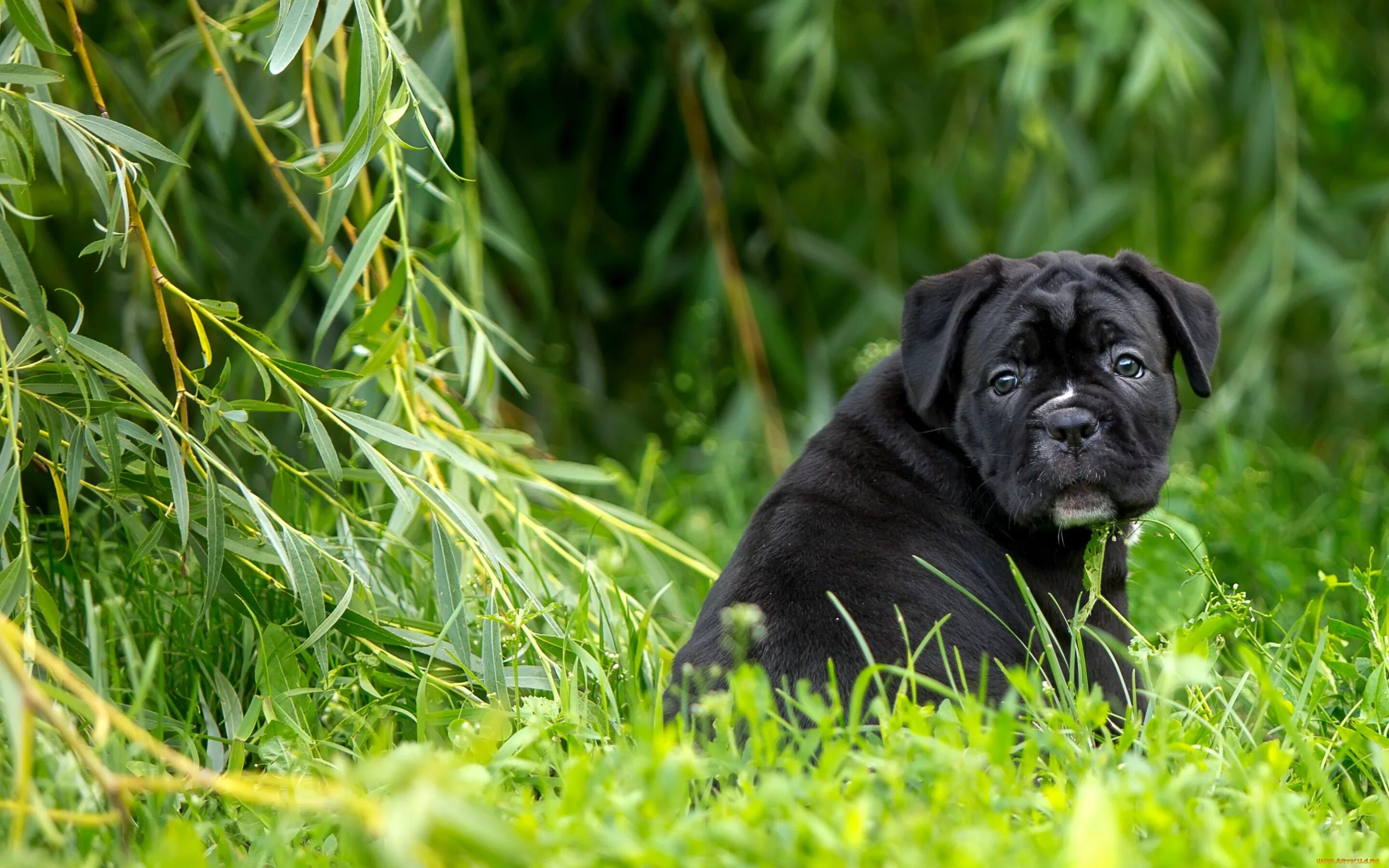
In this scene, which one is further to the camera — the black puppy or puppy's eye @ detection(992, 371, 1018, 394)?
puppy's eye @ detection(992, 371, 1018, 394)

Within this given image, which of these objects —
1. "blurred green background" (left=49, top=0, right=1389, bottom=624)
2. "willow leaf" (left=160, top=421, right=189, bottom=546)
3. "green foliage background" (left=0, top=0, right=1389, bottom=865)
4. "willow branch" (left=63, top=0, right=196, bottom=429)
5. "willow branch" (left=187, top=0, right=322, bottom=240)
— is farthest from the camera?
"blurred green background" (left=49, top=0, right=1389, bottom=624)

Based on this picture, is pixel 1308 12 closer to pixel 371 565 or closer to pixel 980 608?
pixel 980 608

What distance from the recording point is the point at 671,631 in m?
3.91

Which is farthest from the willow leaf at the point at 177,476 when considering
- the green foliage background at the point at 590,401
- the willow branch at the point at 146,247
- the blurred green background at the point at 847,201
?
the blurred green background at the point at 847,201

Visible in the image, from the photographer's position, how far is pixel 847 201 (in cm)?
680

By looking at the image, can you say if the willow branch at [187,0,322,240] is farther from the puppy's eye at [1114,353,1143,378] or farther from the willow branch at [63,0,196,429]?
the puppy's eye at [1114,353,1143,378]

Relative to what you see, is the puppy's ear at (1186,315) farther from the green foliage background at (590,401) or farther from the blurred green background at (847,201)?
the blurred green background at (847,201)

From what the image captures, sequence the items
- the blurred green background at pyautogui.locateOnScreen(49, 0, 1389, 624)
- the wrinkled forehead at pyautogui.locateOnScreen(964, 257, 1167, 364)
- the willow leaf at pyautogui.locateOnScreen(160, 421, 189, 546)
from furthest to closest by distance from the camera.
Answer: the blurred green background at pyautogui.locateOnScreen(49, 0, 1389, 624)
the wrinkled forehead at pyautogui.locateOnScreen(964, 257, 1167, 364)
the willow leaf at pyautogui.locateOnScreen(160, 421, 189, 546)

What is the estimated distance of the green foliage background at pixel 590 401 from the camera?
7.14 ft

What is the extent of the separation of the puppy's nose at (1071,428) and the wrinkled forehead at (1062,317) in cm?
23

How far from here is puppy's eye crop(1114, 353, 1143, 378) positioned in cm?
319

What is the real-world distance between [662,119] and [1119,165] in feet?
7.68

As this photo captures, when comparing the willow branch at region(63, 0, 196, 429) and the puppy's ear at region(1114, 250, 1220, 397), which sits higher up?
the willow branch at region(63, 0, 196, 429)

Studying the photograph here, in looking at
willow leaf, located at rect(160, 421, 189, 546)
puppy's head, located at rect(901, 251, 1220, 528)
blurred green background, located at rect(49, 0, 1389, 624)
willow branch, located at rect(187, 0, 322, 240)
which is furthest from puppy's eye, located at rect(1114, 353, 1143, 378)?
willow leaf, located at rect(160, 421, 189, 546)
